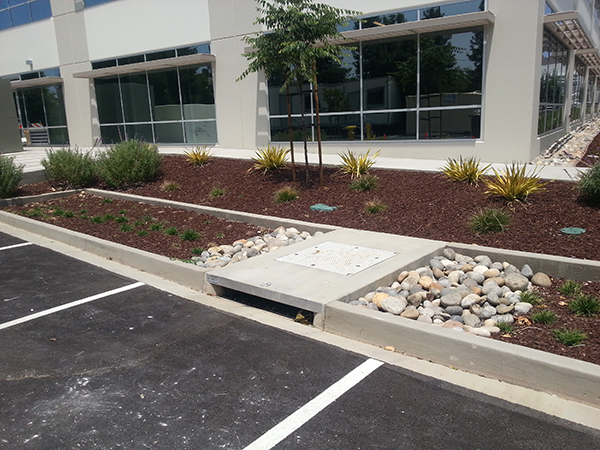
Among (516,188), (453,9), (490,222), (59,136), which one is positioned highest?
(453,9)

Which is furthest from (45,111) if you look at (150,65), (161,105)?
(150,65)

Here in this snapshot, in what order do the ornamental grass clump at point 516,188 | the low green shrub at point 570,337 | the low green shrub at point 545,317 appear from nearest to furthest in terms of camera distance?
the low green shrub at point 570,337, the low green shrub at point 545,317, the ornamental grass clump at point 516,188

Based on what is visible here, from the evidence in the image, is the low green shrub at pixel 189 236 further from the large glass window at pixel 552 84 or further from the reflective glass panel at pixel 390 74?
the large glass window at pixel 552 84

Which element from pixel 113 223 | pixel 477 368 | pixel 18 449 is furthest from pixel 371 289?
pixel 113 223

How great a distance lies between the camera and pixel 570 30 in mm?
15445

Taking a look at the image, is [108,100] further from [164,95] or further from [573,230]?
[573,230]

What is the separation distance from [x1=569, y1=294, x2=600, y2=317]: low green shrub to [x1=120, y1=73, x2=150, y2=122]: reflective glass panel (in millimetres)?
18050

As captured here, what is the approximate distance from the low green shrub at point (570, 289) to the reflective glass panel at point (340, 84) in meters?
9.86

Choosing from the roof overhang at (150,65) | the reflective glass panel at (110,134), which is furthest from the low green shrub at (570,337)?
the reflective glass panel at (110,134)

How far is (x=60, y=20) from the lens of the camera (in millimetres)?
22406

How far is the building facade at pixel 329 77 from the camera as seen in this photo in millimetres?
12484

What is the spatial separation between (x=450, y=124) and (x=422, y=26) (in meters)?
2.52

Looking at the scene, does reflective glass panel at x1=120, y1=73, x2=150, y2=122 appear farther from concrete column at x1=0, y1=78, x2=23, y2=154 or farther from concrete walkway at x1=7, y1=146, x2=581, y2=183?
concrete column at x1=0, y1=78, x2=23, y2=154

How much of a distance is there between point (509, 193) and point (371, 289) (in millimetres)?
3927
